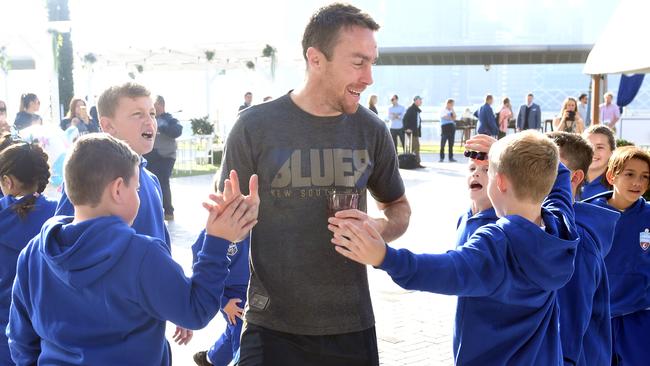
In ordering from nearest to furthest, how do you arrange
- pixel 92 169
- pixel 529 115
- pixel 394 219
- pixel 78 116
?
pixel 92 169 < pixel 394 219 < pixel 78 116 < pixel 529 115

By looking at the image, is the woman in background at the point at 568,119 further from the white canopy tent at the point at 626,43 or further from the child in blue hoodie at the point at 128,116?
the child in blue hoodie at the point at 128,116

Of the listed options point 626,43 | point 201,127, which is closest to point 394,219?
point 626,43

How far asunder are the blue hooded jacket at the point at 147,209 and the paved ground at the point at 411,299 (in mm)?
2258

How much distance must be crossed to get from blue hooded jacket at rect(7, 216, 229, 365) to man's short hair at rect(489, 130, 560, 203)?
3.65 ft

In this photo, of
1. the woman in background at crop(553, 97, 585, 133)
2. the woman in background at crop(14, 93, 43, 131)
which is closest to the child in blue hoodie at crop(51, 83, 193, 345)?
the woman in background at crop(14, 93, 43, 131)

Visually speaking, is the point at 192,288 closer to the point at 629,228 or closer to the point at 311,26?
the point at 311,26

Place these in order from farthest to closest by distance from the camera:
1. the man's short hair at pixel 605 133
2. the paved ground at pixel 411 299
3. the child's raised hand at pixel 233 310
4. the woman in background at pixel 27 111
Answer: the woman in background at pixel 27 111, the paved ground at pixel 411 299, the man's short hair at pixel 605 133, the child's raised hand at pixel 233 310

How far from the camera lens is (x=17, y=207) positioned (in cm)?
359

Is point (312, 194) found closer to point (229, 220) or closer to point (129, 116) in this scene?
point (229, 220)

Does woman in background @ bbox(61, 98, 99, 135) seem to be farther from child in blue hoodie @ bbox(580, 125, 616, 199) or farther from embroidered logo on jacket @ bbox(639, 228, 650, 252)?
embroidered logo on jacket @ bbox(639, 228, 650, 252)

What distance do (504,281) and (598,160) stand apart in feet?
9.26

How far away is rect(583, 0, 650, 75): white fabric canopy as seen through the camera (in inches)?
271

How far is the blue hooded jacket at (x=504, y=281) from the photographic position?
2.34 metres

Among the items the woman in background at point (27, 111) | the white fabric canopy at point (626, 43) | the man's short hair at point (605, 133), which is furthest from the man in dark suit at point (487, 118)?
the man's short hair at point (605, 133)
